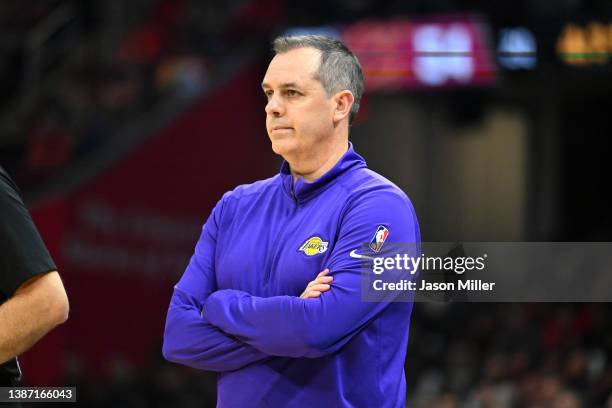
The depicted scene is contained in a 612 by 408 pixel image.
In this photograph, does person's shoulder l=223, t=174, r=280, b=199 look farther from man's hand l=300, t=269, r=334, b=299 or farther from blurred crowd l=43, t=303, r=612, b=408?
blurred crowd l=43, t=303, r=612, b=408

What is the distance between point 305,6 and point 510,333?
482 centimetres

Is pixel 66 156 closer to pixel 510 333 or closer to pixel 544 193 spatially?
pixel 510 333

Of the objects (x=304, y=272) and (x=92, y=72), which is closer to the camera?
(x=304, y=272)

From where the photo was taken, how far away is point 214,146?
11.8 meters

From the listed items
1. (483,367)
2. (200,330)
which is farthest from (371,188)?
(483,367)

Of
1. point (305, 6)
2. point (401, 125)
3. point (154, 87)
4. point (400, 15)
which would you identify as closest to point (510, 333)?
point (400, 15)

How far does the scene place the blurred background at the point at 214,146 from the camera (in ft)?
31.0

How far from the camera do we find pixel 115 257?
11.0 meters

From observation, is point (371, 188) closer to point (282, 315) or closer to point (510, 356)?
point (282, 315)

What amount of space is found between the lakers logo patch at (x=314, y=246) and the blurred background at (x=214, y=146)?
364 cm

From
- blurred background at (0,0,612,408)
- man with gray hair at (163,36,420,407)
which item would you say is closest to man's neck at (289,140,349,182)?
man with gray hair at (163,36,420,407)

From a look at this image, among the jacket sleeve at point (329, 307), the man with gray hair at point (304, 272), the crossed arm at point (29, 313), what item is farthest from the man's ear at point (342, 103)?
the crossed arm at point (29, 313)

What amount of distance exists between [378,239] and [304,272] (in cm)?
24

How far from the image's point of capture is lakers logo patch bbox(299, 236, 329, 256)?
3.13 metres
